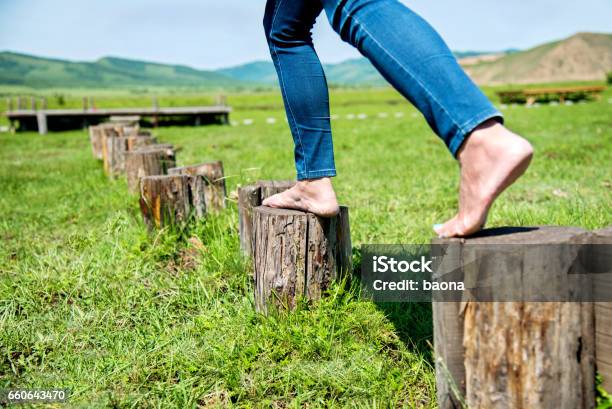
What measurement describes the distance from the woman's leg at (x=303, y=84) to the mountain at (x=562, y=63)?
11452 centimetres

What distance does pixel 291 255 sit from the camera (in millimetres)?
2336

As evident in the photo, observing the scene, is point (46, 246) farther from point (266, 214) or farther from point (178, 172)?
point (266, 214)

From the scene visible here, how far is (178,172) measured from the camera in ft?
13.1

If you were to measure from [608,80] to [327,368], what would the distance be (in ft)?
151

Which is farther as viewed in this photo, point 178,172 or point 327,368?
point 178,172

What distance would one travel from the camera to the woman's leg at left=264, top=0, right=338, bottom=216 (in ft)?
6.82

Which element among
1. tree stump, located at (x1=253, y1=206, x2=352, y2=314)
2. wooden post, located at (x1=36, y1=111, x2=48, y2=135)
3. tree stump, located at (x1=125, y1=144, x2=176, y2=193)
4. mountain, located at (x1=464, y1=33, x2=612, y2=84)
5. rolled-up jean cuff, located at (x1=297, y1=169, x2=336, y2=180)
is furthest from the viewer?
mountain, located at (x1=464, y1=33, x2=612, y2=84)

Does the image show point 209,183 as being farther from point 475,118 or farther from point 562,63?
point 562,63

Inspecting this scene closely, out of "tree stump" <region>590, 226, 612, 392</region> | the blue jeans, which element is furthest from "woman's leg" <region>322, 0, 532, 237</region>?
"tree stump" <region>590, 226, 612, 392</region>

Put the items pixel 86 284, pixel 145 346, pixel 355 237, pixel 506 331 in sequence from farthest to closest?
pixel 355 237 → pixel 86 284 → pixel 145 346 → pixel 506 331

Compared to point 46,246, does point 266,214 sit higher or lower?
higher

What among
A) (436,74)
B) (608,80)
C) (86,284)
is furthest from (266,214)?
(608,80)

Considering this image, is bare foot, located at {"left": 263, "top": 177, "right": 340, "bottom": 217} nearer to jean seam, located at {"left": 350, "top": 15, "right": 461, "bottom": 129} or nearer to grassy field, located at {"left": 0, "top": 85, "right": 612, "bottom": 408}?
grassy field, located at {"left": 0, "top": 85, "right": 612, "bottom": 408}

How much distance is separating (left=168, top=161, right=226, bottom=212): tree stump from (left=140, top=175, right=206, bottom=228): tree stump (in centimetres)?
20
